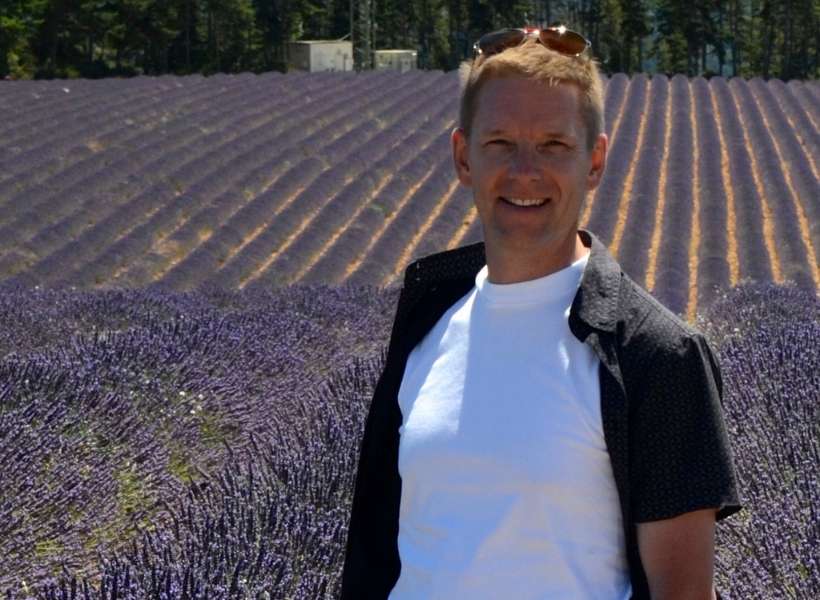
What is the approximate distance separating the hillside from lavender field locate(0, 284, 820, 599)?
353 cm

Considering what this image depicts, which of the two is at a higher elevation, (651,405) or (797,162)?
(651,405)

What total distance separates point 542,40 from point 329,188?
12494 mm

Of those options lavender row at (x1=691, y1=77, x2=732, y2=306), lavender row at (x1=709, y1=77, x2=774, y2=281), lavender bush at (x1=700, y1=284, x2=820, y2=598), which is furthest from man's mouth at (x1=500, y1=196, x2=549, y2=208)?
lavender row at (x1=709, y1=77, x2=774, y2=281)

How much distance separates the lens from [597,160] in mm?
1955

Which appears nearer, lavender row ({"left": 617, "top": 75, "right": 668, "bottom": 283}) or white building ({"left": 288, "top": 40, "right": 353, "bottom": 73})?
lavender row ({"left": 617, "top": 75, "right": 668, "bottom": 283})

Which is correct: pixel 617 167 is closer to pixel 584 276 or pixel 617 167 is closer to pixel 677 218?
pixel 677 218

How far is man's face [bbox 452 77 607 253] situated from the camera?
6.10 ft

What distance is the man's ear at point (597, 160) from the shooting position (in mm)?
1938

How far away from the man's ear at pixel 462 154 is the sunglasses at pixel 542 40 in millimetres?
122

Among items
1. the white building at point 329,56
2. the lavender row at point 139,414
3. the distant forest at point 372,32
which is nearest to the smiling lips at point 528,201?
the lavender row at point 139,414

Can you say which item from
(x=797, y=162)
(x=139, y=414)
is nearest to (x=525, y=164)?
(x=139, y=414)

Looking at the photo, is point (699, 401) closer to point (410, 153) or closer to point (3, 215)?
point (3, 215)

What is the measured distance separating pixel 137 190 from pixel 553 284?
12.6 m

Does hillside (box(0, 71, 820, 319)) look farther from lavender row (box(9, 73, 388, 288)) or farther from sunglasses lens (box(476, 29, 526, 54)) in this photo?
sunglasses lens (box(476, 29, 526, 54))
